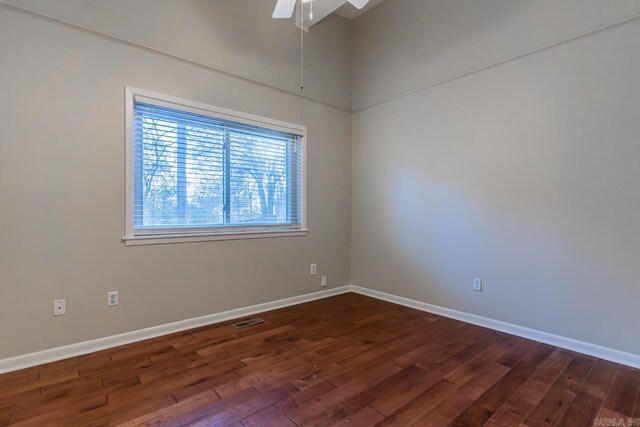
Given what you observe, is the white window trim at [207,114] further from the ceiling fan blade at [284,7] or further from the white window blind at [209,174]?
the ceiling fan blade at [284,7]

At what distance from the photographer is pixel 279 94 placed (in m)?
3.59

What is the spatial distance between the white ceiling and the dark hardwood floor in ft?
12.6

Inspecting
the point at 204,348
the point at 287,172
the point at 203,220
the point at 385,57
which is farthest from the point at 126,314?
the point at 385,57

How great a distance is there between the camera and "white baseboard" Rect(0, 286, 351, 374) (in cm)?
220

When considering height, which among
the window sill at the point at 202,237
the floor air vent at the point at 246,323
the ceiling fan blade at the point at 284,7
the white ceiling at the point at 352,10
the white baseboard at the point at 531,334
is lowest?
the floor air vent at the point at 246,323

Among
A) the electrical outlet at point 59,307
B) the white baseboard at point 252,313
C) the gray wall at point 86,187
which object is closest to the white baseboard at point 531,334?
the white baseboard at point 252,313

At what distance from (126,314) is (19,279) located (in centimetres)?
75

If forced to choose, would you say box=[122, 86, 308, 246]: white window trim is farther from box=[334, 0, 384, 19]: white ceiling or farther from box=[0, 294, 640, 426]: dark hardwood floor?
box=[334, 0, 384, 19]: white ceiling

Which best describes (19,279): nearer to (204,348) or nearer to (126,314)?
(126,314)

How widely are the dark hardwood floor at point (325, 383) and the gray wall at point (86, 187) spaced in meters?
0.33

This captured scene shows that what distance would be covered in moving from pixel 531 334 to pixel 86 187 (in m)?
3.85

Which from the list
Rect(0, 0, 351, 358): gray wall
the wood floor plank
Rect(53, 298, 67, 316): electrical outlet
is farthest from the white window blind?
the wood floor plank

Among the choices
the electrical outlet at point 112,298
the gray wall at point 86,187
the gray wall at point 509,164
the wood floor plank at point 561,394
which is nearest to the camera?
the wood floor plank at point 561,394

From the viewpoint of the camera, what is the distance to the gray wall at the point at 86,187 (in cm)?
219
